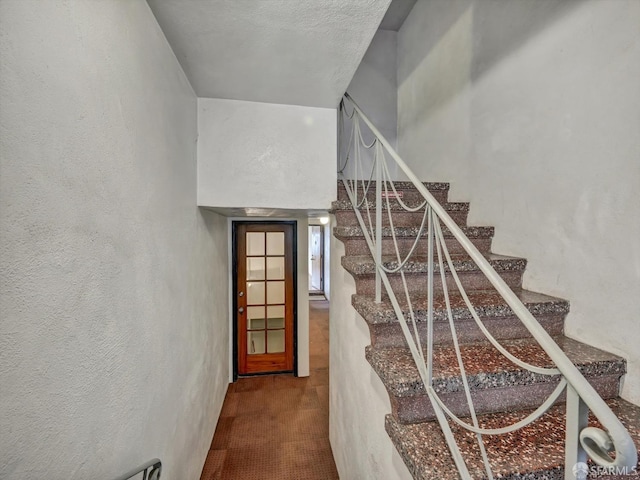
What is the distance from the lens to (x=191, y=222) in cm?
181

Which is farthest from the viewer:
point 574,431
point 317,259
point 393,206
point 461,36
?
point 317,259

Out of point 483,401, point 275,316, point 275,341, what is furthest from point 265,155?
point 275,341

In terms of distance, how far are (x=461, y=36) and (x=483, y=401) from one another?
2.62m

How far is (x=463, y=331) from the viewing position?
4.51 ft

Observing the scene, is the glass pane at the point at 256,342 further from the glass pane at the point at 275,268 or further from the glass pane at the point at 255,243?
the glass pane at the point at 255,243

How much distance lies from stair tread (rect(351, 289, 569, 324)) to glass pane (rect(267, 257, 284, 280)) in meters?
2.28

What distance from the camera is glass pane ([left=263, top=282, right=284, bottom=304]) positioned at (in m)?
3.74

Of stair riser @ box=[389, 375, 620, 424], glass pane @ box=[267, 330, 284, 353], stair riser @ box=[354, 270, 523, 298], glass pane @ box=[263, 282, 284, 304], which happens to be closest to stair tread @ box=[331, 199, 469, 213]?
stair riser @ box=[354, 270, 523, 298]

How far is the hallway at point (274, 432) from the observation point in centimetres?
223

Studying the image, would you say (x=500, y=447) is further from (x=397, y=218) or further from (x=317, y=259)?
(x=317, y=259)

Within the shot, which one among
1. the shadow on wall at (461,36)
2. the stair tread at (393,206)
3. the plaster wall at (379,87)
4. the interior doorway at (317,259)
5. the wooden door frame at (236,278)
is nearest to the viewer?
the shadow on wall at (461,36)

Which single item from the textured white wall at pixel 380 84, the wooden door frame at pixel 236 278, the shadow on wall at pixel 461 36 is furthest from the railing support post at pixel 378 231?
the wooden door frame at pixel 236 278

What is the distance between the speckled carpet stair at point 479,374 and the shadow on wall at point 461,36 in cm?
140

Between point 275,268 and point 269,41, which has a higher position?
point 269,41
